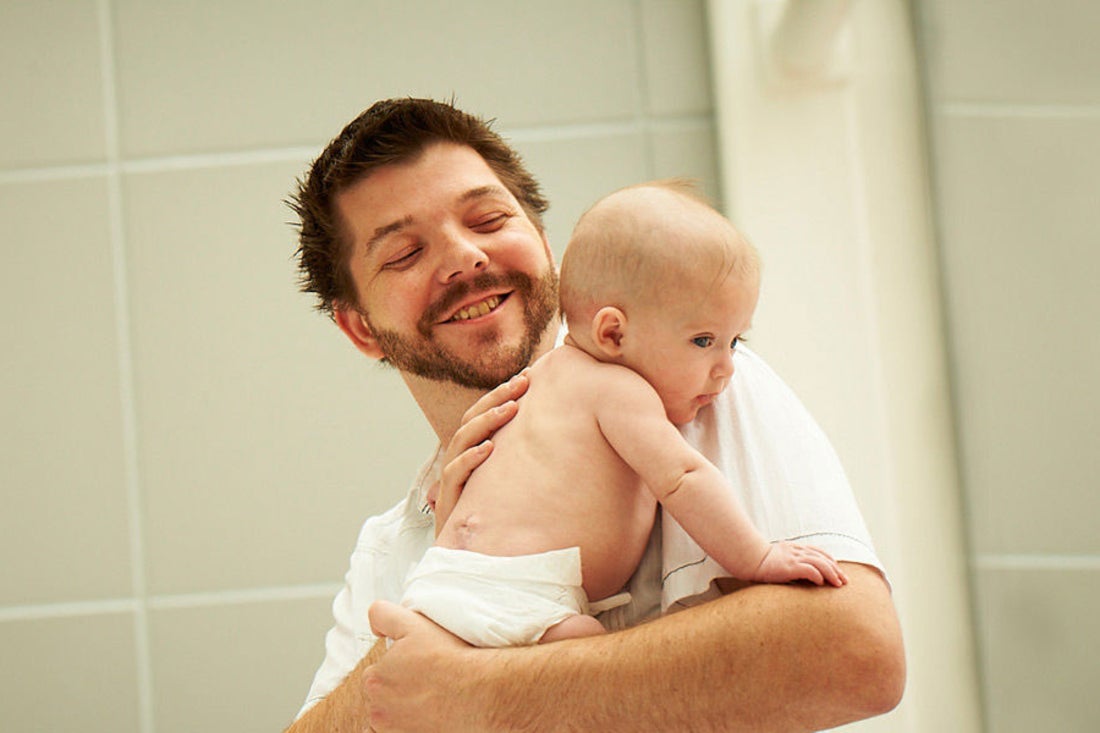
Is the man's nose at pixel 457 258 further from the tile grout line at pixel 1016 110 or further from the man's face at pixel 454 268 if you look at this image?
the tile grout line at pixel 1016 110

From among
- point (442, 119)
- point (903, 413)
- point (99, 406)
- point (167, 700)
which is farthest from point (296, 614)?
point (903, 413)

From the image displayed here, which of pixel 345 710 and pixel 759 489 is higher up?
pixel 759 489

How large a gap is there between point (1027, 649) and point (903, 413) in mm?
360

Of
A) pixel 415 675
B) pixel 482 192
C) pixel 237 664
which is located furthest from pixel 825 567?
pixel 237 664

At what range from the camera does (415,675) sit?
0.89 metres

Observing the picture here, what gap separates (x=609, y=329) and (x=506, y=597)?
236 mm

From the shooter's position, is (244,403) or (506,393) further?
(244,403)

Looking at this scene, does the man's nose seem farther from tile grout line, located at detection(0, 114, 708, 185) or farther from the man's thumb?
tile grout line, located at detection(0, 114, 708, 185)

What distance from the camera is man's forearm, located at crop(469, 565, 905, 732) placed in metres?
0.81

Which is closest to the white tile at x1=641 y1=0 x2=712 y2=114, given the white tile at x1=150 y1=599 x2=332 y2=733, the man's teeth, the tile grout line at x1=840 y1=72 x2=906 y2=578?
the tile grout line at x1=840 y1=72 x2=906 y2=578

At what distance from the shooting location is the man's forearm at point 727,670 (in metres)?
0.81

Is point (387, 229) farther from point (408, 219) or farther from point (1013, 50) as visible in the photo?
point (1013, 50)

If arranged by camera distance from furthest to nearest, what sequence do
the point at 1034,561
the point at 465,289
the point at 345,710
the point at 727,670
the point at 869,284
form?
the point at 869,284 < the point at 1034,561 < the point at 465,289 < the point at 345,710 < the point at 727,670

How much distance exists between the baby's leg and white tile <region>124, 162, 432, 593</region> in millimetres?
869
